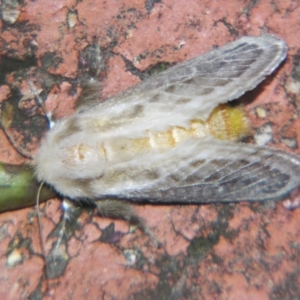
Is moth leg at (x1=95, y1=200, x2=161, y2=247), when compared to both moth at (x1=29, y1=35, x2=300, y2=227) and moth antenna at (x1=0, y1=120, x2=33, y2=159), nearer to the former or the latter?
moth at (x1=29, y1=35, x2=300, y2=227)

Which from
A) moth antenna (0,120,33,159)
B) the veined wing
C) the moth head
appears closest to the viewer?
the veined wing

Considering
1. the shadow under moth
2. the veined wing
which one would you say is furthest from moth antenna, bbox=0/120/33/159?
the veined wing

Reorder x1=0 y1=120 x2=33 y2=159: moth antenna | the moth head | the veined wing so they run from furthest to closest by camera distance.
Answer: x1=0 y1=120 x2=33 y2=159: moth antenna
the moth head
the veined wing

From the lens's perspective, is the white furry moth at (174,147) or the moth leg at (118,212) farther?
the moth leg at (118,212)

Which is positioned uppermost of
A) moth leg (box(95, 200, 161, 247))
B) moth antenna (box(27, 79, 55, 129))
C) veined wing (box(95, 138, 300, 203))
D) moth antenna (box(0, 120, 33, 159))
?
moth antenna (box(27, 79, 55, 129))

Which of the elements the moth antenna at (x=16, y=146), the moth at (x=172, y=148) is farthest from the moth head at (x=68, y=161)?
the moth antenna at (x=16, y=146)

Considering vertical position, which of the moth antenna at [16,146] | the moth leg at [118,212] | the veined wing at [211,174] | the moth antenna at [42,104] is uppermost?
the moth antenna at [42,104]

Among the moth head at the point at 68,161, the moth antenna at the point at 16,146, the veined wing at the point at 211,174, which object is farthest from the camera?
the moth antenna at the point at 16,146

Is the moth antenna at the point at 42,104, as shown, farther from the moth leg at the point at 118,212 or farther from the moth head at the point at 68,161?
the moth leg at the point at 118,212
